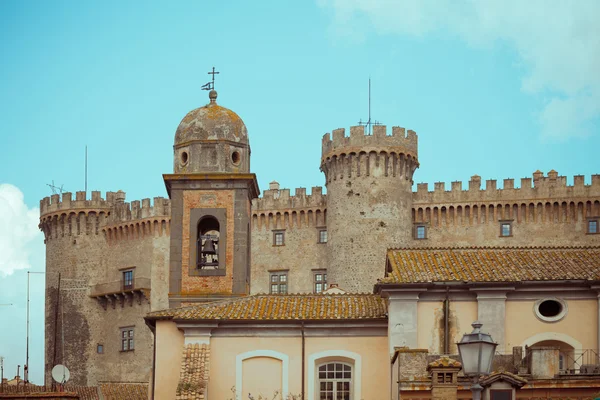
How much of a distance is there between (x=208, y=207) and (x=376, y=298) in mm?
5717

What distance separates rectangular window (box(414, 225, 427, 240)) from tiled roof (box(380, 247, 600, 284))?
31.0m

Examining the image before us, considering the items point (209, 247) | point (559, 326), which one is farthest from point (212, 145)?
point (559, 326)

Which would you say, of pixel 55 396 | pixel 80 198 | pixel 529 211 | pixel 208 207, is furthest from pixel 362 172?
pixel 55 396

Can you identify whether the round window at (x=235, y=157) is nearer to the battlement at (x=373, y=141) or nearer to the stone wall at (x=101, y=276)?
the battlement at (x=373, y=141)

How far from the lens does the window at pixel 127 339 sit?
247 ft

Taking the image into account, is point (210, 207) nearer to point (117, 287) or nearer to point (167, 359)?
point (167, 359)

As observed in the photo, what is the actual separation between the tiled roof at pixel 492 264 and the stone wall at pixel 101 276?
119 ft

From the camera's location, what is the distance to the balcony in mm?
75125

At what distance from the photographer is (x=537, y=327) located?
37.2 meters

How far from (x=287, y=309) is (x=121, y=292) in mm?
38565

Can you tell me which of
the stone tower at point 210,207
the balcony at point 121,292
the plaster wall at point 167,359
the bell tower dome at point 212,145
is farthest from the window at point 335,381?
the balcony at point 121,292

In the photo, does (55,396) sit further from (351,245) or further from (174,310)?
(351,245)

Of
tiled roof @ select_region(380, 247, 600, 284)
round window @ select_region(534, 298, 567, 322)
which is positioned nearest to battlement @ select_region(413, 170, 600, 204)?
tiled roof @ select_region(380, 247, 600, 284)

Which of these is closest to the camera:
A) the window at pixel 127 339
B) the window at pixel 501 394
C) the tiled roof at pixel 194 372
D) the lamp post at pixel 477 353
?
the lamp post at pixel 477 353
